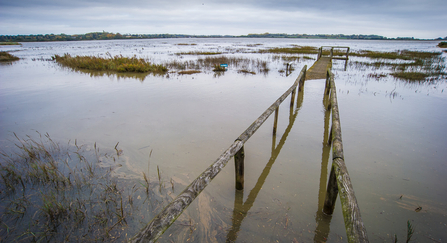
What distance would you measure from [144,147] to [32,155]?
2377mm

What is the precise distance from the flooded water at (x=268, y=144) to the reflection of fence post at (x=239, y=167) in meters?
0.21

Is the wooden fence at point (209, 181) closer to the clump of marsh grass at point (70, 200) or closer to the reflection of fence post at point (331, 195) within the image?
the reflection of fence post at point (331, 195)

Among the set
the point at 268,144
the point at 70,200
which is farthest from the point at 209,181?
the point at 268,144

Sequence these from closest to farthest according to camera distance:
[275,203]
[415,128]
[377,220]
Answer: [377,220], [275,203], [415,128]

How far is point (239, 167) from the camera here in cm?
336

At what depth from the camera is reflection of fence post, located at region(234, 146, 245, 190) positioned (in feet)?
10.6

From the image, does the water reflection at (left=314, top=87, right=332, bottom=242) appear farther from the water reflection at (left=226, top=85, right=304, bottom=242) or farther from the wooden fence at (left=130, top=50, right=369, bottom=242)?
the water reflection at (left=226, top=85, right=304, bottom=242)

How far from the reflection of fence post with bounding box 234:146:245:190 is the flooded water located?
0.70ft

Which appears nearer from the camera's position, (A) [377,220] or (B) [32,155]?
(A) [377,220]

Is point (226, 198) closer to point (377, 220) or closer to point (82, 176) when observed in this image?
point (377, 220)

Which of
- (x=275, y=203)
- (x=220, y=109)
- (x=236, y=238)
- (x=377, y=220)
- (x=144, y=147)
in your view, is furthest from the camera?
(x=220, y=109)

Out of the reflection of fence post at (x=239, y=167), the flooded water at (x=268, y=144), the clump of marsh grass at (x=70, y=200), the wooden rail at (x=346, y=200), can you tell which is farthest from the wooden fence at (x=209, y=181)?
the clump of marsh grass at (x=70, y=200)

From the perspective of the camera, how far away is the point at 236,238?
8.85ft

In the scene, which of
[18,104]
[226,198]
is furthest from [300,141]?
[18,104]
